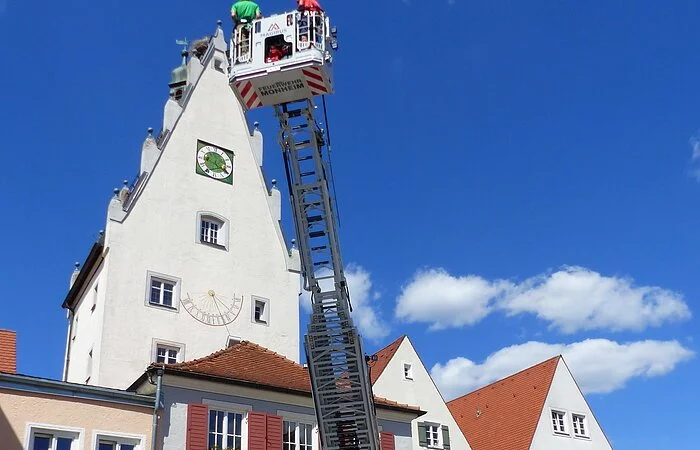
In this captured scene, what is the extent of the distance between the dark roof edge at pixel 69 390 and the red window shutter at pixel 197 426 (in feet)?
4.00

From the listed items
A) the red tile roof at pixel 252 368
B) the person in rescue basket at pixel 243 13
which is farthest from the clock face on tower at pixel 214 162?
the person in rescue basket at pixel 243 13

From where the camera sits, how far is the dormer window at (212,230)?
3712cm

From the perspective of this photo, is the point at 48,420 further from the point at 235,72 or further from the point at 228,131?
the point at 228,131

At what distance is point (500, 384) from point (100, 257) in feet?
74.8

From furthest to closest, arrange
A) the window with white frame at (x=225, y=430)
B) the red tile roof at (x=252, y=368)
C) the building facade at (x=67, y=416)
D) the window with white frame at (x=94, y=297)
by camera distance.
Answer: the window with white frame at (x=94, y=297)
the red tile roof at (x=252, y=368)
the window with white frame at (x=225, y=430)
the building facade at (x=67, y=416)

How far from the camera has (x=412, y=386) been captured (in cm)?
3828

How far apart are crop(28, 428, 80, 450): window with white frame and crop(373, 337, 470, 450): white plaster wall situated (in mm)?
15735

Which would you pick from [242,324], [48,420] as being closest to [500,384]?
[242,324]

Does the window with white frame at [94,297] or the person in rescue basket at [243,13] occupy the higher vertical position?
the person in rescue basket at [243,13]

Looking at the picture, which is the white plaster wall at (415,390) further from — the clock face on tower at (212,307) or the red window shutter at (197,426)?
the red window shutter at (197,426)

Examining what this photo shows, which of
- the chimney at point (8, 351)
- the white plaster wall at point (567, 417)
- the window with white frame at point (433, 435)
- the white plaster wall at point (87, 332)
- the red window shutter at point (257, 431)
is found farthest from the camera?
the white plaster wall at point (567, 417)

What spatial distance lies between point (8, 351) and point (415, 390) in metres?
18.7

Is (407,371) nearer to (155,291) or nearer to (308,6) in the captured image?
(155,291)

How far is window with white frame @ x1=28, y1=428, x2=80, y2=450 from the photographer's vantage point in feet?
76.7
